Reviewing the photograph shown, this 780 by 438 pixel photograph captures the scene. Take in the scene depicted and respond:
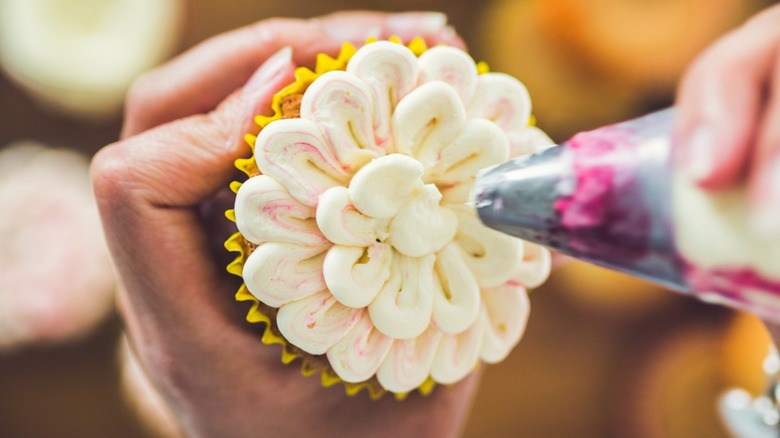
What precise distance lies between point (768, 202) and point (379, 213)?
410 millimetres

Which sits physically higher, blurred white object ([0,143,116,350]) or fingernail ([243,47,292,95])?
fingernail ([243,47,292,95])

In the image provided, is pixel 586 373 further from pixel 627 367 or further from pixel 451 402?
pixel 451 402

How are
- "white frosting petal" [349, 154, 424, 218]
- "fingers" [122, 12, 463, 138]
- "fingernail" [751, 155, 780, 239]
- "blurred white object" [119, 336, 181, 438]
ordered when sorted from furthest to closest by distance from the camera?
"blurred white object" [119, 336, 181, 438] → "fingers" [122, 12, 463, 138] → "white frosting petal" [349, 154, 424, 218] → "fingernail" [751, 155, 780, 239]

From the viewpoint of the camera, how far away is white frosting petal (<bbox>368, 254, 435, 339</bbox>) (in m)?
0.82

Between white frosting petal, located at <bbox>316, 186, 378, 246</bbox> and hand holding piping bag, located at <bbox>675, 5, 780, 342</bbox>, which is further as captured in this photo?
white frosting petal, located at <bbox>316, 186, 378, 246</bbox>

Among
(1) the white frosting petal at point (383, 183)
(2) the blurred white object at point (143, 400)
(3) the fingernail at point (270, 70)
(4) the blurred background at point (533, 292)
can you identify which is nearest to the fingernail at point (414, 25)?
(3) the fingernail at point (270, 70)

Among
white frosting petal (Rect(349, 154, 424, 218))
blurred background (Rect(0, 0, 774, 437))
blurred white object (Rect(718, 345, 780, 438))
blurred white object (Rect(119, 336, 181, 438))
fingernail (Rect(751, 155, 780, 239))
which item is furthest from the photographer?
blurred background (Rect(0, 0, 774, 437))

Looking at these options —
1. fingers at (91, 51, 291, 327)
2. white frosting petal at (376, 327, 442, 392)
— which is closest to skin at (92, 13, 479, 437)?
fingers at (91, 51, 291, 327)

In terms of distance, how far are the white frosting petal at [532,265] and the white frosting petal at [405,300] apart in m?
0.15

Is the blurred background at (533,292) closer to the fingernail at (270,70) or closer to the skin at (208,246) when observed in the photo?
the skin at (208,246)

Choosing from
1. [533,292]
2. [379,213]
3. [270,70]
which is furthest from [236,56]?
[533,292]

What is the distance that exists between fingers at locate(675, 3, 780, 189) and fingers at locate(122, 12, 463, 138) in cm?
70

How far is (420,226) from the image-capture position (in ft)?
2.63

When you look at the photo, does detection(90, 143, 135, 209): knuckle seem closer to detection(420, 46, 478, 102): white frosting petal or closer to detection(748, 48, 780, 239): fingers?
detection(420, 46, 478, 102): white frosting petal
